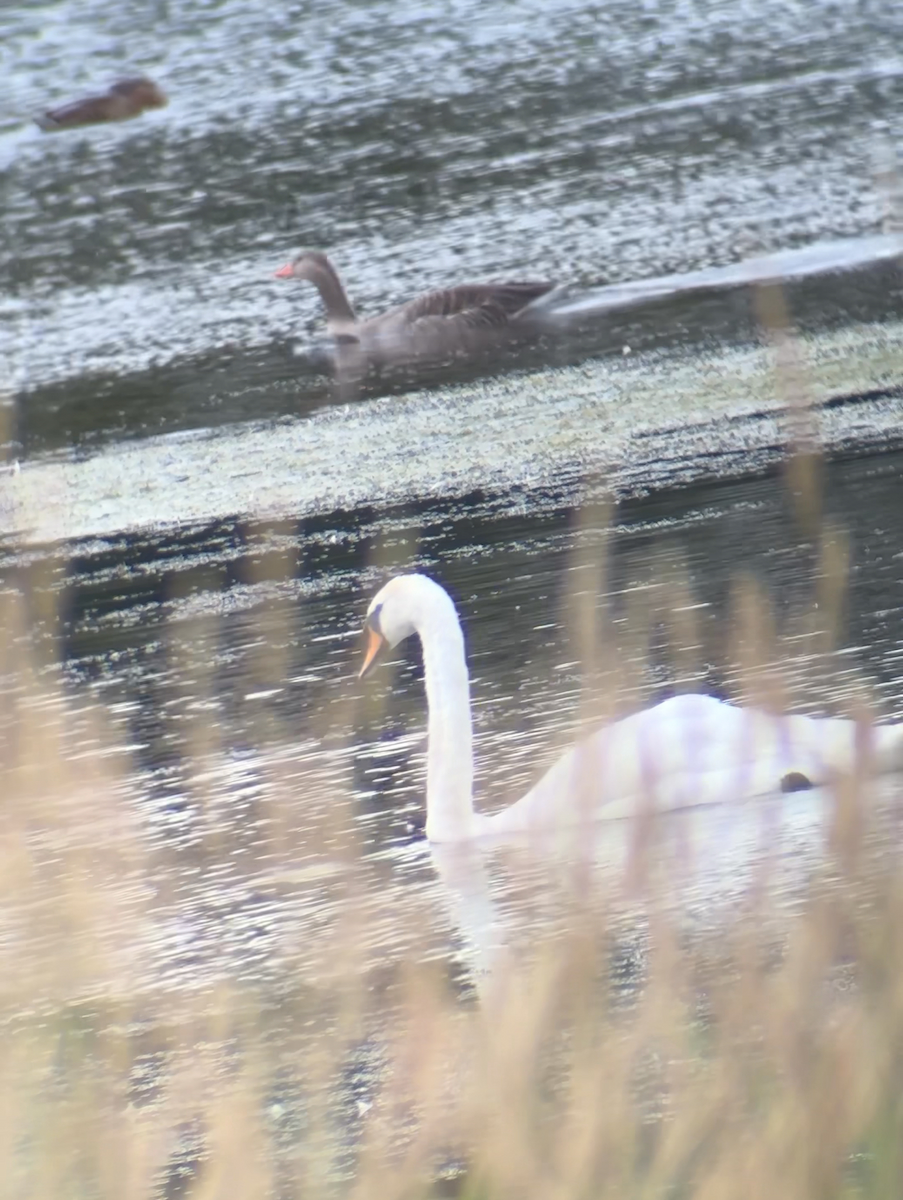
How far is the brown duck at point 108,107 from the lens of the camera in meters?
14.6

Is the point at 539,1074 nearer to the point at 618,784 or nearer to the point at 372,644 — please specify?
the point at 618,784

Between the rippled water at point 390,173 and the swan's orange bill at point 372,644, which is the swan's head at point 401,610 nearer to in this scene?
the swan's orange bill at point 372,644

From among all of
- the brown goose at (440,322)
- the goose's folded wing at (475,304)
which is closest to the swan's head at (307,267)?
the brown goose at (440,322)

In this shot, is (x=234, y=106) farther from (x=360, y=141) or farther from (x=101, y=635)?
(x=101, y=635)

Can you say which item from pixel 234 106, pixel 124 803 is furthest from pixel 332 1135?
pixel 234 106

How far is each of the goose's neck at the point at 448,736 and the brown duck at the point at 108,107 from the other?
11418 millimetres

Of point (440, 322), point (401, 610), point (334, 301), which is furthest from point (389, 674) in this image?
point (334, 301)

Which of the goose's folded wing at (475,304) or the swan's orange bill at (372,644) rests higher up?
the swan's orange bill at (372,644)

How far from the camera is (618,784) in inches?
147

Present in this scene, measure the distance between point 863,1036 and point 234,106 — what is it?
1283 centimetres

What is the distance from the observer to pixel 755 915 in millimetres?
2307

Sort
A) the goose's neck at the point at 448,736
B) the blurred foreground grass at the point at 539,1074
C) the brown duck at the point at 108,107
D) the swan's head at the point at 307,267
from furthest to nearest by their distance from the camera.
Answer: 1. the brown duck at the point at 108,107
2. the swan's head at the point at 307,267
3. the goose's neck at the point at 448,736
4. the blurred foreground grass at the point at 539,1074

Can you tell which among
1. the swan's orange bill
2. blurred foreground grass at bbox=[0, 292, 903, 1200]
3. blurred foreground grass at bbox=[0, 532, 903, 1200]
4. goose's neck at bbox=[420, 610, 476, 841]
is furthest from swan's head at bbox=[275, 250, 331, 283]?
blurred foreground grass at bbox=[0, 532, 903, 1200]

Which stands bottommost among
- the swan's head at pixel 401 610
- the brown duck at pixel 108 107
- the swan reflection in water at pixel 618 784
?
the brown duck at pixel 108 107
